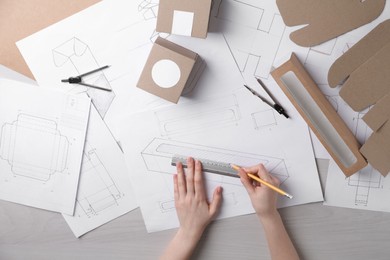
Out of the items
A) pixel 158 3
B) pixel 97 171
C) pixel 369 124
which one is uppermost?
pixel 158 3

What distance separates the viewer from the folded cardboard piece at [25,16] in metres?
0.90

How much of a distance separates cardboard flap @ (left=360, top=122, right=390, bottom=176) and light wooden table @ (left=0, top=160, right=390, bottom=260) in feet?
0.44

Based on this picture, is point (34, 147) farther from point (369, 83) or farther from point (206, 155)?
point (369, 83)

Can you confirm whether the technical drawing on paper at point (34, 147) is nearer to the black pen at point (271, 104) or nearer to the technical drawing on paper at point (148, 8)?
the technical drawing on paper at point (148, 8)

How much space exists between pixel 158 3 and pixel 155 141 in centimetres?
33

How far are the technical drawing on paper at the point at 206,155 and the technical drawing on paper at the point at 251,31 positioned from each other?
0.20 m

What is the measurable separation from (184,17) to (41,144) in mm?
474

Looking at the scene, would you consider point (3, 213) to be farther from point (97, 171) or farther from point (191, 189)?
point (191, 189)

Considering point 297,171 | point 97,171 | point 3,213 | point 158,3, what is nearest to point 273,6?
point 158,3

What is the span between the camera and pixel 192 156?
95cm

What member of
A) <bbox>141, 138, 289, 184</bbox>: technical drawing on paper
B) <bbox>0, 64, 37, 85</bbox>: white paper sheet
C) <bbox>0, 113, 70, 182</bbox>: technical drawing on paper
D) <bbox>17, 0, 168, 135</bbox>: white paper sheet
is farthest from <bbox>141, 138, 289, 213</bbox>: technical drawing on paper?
<bbox>0, 64, 37, 85</bbox>: white paper sheet

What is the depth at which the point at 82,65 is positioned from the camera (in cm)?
92

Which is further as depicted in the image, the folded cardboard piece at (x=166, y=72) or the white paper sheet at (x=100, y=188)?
the white paper sheet at (x=100, y=188)

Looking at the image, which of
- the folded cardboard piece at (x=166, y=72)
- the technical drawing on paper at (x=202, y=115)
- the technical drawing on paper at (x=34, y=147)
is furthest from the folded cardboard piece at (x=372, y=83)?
the technical drawing on paper at (x=34, y=147)
